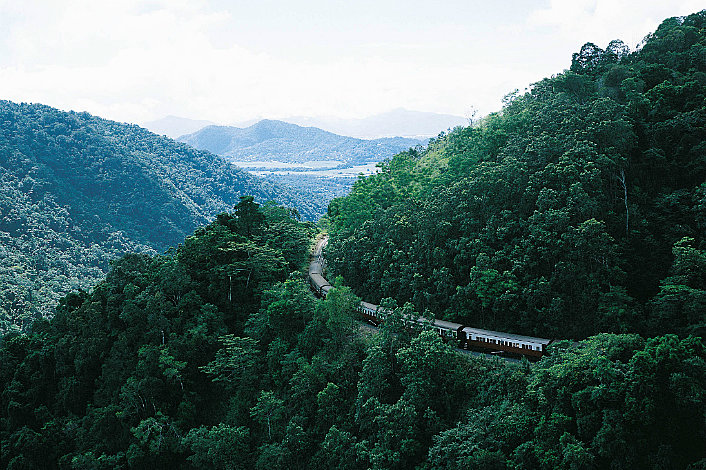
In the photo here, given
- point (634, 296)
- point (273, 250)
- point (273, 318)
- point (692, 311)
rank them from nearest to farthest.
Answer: point (692, 311) → point (634, 296) → point (273, 318) → point (273, 250)

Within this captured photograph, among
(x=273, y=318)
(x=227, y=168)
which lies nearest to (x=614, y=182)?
(x=273, y=318)

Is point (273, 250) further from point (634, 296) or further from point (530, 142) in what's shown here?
point (634, 296)

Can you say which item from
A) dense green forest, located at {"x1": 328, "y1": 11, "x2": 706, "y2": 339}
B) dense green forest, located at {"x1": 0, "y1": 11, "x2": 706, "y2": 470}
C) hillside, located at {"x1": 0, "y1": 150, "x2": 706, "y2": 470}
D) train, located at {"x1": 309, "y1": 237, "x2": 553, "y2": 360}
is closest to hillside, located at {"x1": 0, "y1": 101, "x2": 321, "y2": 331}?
hillside, located at {"x1": 0, "y1": 150, "x2": 706, "y2": 470}

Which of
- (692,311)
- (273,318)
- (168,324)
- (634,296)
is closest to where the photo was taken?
(692,311)

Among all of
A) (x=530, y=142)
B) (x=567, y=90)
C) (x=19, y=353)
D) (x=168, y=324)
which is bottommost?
(x=19, y=353)

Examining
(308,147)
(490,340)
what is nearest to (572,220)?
(490,340)

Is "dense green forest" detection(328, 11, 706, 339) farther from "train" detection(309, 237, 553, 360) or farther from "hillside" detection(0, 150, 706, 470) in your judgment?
Answer: "hillside" detection(0, 150, 706, 470)

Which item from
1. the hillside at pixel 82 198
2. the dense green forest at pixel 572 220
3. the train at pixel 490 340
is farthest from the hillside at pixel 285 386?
the hillside at pixel 82 198
